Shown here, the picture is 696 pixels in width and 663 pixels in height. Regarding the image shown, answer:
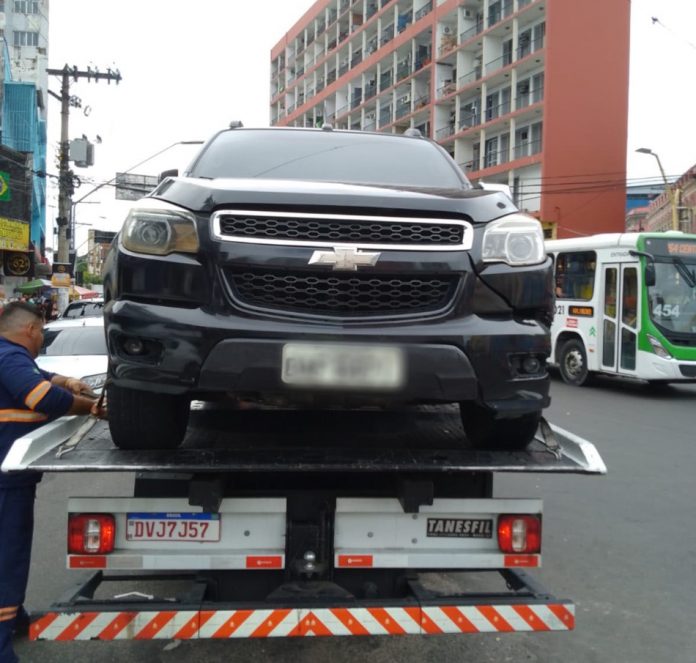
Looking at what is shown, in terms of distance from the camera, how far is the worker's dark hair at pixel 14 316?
10.3ft

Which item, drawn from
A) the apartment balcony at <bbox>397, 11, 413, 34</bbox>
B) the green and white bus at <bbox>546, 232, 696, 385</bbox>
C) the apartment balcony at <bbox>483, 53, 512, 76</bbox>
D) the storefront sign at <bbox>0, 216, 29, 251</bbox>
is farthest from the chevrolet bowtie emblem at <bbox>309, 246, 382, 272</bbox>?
the apartment balcony at <bbox>397, 11, 413, 34</bbox>

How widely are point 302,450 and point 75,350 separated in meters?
5.51

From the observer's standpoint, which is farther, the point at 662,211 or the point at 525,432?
the point at 662,211

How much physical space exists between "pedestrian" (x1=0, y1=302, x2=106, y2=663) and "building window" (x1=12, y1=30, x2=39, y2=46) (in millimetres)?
77650

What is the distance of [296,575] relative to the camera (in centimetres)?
272

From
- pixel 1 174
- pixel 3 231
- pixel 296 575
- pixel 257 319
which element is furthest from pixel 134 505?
pixel 1 174

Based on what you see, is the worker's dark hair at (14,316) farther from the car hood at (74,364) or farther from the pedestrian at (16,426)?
the car hood at (74,364)

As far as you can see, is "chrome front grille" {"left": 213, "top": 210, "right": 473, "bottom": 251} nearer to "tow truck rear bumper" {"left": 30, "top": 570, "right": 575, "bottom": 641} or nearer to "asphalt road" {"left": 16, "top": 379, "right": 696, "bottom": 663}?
"tow truck rear bumper" {"left": 30, "top": 570, "right": 575, "bottom": 641}

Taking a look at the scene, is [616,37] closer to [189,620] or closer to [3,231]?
[3,231]

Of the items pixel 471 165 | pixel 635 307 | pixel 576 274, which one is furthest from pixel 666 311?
pixel 471 165

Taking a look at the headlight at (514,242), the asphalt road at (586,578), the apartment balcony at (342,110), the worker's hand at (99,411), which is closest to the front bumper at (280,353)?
the headlight at (514,242)

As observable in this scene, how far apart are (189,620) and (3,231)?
63.6 ft

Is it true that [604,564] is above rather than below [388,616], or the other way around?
below

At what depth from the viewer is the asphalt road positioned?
3.25 meters
